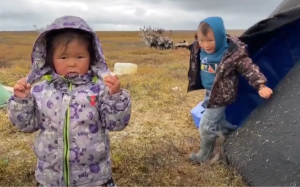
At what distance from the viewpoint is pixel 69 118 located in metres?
2.33

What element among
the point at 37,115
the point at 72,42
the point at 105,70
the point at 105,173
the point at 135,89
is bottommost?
the point at 135,89

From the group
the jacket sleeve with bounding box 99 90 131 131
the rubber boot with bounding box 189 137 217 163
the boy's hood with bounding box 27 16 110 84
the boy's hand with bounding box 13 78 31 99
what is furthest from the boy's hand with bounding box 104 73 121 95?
the rubber boot with bounding box 189 137 217 163

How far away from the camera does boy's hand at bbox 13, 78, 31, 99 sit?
7.38 ft

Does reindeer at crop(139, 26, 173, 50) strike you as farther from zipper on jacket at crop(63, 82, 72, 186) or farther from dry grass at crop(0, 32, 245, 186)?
zipper on jacket at crop(63, 82, 72, 186)

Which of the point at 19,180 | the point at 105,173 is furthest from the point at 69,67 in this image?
the point at 19,180

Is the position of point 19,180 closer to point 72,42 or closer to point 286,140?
point 72,42

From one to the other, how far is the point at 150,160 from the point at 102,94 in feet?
4.95

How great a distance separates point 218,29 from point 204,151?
1053mm

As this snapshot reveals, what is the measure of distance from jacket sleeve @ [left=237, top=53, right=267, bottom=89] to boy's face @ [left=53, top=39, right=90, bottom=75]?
134 cm

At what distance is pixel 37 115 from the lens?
241 centimetres

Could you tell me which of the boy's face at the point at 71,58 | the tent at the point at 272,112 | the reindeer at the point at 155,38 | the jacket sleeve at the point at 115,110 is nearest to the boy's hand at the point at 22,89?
the boy's face at the point at 71,58

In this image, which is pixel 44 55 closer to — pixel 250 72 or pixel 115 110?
pixel 115 110

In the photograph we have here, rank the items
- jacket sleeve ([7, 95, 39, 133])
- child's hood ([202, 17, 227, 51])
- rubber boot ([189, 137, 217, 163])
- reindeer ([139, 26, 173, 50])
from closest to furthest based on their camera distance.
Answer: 1. jacket sleeve ([7, 95, 39, 133])
2. child's hood ([202, 17, 227, 51])
3. rubber boot ([189, 137, 217, 163])
4. reindeer ([139, 26, 173, 50])

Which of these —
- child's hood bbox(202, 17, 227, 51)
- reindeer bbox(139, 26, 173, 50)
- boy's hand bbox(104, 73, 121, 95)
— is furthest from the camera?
reindeer bbox(139, 26, 173, 50)
